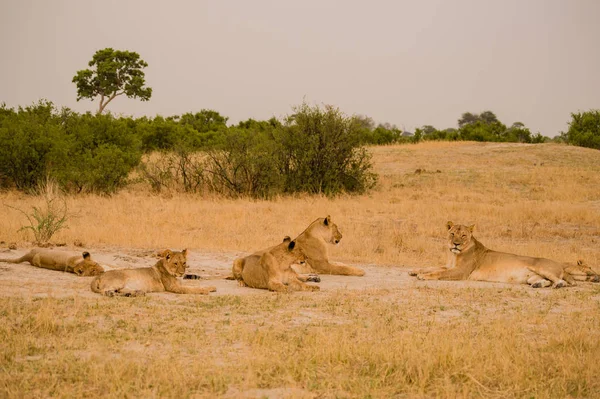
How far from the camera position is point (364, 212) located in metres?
19.7

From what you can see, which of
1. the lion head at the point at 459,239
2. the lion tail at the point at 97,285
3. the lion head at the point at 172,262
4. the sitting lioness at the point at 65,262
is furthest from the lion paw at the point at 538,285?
the sitting lioness at the point at 65,262

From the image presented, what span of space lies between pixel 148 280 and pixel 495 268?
487 cm

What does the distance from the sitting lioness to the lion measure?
1.16 metres

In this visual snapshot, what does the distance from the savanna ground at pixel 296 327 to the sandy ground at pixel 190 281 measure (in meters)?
0.04

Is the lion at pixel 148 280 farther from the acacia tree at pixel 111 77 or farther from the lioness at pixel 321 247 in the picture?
the acacia tree at pixel 111 77

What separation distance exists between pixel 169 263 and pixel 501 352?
446 centimetres

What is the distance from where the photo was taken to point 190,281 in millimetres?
10445

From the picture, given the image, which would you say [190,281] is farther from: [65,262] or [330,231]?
[330,231]

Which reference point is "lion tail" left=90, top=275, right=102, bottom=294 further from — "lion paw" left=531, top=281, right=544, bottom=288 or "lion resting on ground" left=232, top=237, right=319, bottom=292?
"lion paw" left=531, top=281, right=544, bottom=288

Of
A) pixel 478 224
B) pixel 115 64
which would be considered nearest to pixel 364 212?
pixel 478 224

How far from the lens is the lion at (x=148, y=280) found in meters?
9.06

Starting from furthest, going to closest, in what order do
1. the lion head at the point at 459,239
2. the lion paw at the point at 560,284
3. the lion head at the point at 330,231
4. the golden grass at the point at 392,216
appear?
the golden grass at the point at 392,216, the lion head at the point at 330,231, the lion head at the point at 459,239, the lion paw at the point at 560,284

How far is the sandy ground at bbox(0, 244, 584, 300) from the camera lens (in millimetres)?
9203

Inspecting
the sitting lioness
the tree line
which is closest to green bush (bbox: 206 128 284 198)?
the tree line
